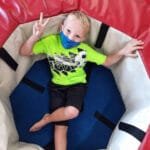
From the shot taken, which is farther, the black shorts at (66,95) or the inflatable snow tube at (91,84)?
the black shorts at (66,95)

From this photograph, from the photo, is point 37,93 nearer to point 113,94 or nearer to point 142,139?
point 113,94

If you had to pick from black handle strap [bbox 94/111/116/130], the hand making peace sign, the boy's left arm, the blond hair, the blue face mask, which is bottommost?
black handle strap [bbox 94/111/116/130]

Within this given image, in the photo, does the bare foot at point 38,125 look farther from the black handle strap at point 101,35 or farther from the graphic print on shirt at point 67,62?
the black handle strap at point 101,35

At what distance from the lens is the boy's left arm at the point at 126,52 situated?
1.31m

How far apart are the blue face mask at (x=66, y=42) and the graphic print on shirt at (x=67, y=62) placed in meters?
0.04

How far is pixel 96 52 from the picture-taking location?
138 centimetres

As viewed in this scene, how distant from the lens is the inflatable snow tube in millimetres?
1240

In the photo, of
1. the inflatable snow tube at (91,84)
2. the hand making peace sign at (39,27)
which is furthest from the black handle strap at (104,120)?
the hand making peace sign at (39,27)

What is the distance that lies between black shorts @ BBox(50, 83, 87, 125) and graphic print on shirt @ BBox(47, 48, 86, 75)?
6 centimetres

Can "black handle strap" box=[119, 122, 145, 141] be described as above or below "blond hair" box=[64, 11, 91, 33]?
below

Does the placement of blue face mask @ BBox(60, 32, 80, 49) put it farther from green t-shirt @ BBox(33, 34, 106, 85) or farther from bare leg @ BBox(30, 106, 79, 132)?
bare leg @ BBox(30, 106, 79, 132)

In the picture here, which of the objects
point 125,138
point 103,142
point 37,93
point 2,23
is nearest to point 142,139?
point 125,138

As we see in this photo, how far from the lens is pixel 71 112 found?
1333 millimetres

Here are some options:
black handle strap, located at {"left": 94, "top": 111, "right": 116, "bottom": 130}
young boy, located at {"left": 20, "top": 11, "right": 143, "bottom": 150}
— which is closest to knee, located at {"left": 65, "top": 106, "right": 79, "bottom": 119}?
young boy, located at {"left": 20, "top": 11, "right": 143, "bottom": 150}
